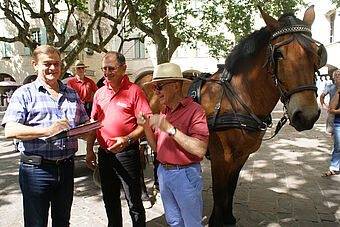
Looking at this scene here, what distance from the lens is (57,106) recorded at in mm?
2061

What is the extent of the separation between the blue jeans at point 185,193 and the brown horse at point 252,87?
0.77m

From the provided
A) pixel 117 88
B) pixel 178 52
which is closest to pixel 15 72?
pixel 178 52

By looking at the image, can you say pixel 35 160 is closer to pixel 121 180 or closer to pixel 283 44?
pixel 121 180

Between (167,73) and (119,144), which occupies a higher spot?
(167,73)

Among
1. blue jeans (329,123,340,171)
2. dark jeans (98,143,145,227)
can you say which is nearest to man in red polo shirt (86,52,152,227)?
dark jeans (98,143,145,227)

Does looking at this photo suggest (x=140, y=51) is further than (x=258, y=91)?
Yes

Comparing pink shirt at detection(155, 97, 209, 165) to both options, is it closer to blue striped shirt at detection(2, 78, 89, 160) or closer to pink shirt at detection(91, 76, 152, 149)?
pink shirt at detection(91, 76, 152, 149)

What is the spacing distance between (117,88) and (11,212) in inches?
99.4

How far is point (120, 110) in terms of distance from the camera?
2469 mm

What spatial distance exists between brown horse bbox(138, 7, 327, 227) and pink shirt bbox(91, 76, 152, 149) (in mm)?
792

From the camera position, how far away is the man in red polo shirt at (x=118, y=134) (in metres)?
2.47

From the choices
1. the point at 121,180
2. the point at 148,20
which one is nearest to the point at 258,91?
the point at 121,180

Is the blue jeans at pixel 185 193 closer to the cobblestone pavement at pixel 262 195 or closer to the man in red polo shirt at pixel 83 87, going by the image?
the cobblestone pavement at pixel 262 195

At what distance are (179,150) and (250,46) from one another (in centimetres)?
143
